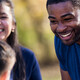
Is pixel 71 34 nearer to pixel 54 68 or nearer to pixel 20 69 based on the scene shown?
pixel 20 69

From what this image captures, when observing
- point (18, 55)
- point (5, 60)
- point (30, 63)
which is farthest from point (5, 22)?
point (5, 60)

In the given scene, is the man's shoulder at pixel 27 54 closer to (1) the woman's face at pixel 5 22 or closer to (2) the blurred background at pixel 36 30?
(1) the woman's face at pixel 5 22

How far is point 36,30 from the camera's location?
8.09 meters

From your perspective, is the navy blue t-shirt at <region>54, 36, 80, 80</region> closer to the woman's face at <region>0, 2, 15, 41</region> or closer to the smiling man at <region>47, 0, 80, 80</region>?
the smiling man at <region>47, 0, 80, 80</region>

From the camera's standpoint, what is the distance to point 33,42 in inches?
316

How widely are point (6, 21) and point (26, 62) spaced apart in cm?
61

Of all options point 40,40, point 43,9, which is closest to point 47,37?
point 40,40

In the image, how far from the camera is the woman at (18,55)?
3576mm

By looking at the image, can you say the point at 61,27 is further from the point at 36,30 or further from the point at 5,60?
the point at 36,30

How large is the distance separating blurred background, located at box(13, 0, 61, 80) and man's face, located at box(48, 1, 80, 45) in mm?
4716

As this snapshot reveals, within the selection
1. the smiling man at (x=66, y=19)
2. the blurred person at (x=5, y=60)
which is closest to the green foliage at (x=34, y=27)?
the smiling man at (x=66, y=19)

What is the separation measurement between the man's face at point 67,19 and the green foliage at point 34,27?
15.5 feet

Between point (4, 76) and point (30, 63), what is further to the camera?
point (30, 63)

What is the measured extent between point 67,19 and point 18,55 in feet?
3.19
